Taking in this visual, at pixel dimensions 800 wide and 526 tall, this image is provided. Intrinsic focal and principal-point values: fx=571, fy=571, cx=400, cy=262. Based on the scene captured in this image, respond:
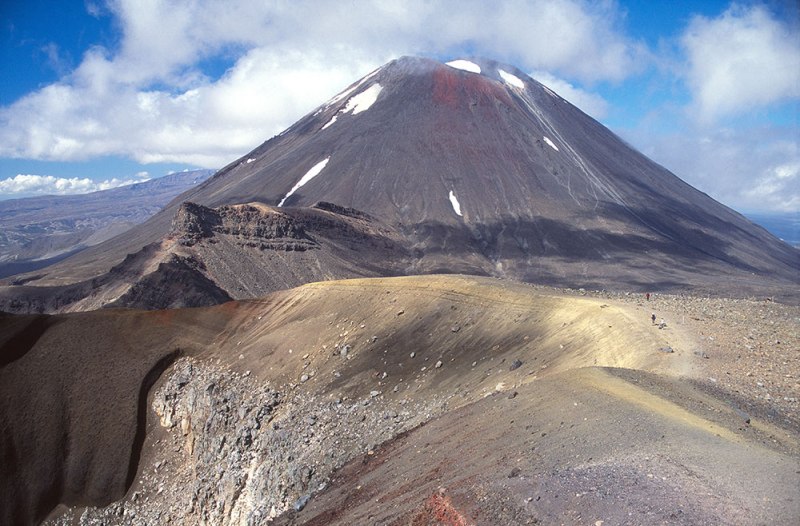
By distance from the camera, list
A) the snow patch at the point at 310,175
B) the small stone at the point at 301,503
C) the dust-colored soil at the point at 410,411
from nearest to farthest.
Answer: the dust-colored soil at the point at 410,411, the small stone at the point at 301,503, the snow patch at the point at 310,175

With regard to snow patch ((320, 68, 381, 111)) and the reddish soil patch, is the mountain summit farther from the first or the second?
the reddish soil patch

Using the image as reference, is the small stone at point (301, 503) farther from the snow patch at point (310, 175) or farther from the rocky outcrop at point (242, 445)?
the snow patch at point (310, 175)

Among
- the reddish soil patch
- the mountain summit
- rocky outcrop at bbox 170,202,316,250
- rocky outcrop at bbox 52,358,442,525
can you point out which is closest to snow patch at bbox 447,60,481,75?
the mountain summit

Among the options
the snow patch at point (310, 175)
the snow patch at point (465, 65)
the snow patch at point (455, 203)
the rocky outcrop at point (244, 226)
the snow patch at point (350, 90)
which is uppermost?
the snow patch at point (465, 65)

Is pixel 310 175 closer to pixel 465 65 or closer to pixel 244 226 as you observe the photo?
pixel 244 226

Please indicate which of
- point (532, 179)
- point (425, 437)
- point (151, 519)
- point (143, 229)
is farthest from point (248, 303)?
point (143, 229)

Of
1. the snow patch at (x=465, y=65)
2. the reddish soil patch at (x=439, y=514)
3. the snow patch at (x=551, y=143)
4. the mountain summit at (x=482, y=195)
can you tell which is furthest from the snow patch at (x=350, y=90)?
the reddish soil patch at (x=439, y=514)

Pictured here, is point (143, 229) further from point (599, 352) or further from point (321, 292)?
point (599, 352)
